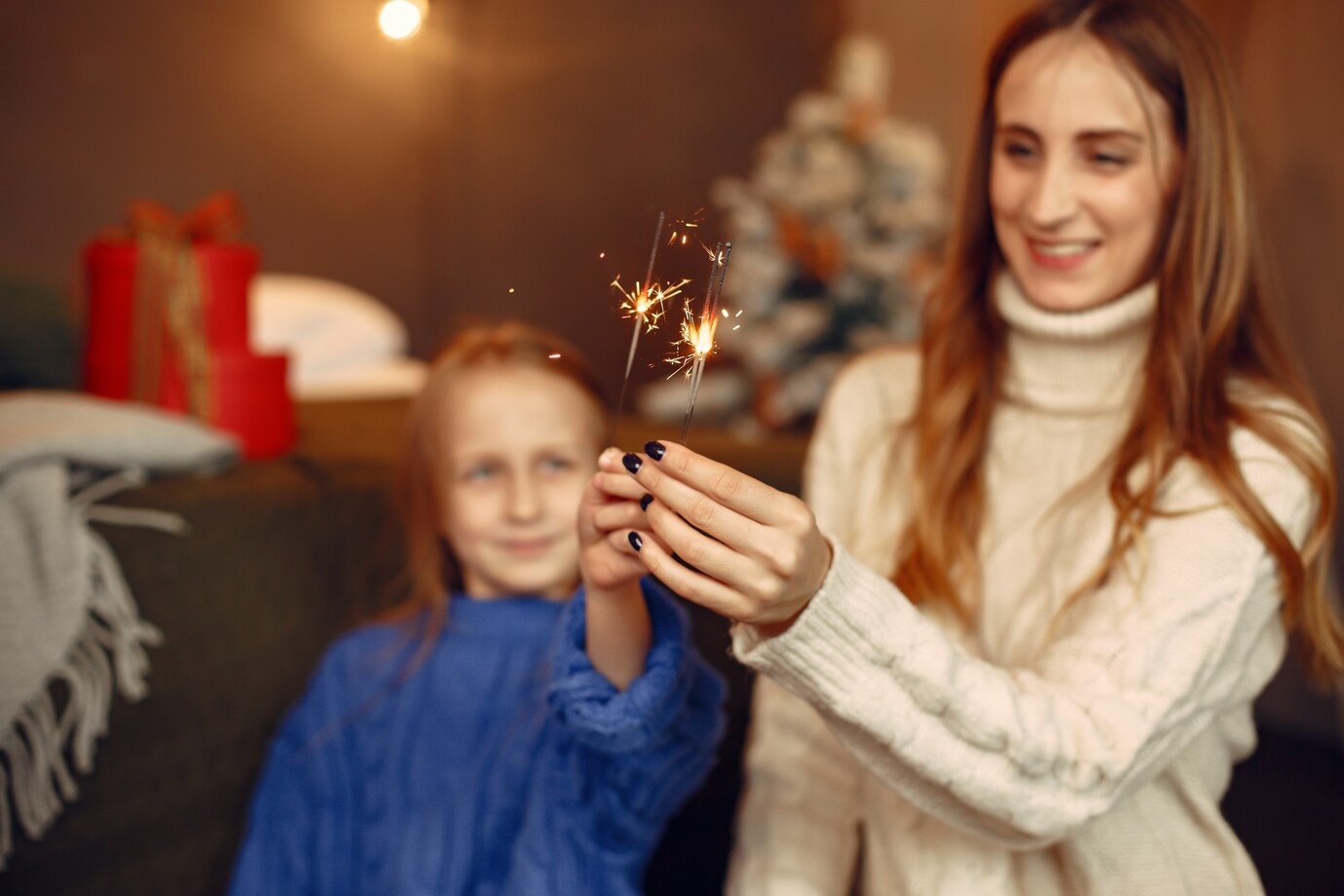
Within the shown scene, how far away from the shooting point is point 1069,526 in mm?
999

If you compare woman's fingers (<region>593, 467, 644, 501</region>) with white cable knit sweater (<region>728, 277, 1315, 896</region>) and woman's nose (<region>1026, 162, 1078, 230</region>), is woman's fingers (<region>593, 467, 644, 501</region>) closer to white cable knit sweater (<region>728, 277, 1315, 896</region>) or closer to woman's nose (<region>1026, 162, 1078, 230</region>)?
white cable knit sweater (<region>728, 277, 1315, 896</region>)

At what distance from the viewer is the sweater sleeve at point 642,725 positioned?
83cm

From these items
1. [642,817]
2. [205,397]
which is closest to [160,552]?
[205,397]

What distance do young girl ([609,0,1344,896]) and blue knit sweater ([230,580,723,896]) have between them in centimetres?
15

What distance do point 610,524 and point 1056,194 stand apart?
52 cm

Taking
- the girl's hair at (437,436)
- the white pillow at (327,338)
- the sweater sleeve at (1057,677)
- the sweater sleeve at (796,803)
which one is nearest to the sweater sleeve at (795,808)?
the sweater sleeve at (796,803)

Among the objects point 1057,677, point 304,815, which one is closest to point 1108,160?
point 1057,677

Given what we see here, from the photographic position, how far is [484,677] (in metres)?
1.12

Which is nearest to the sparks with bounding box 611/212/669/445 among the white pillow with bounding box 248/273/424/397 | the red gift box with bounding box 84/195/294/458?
the red gift box with bounding box 84/195/294/458

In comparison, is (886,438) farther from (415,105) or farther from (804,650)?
(415,105)

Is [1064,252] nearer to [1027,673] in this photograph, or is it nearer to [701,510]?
[1027,673]

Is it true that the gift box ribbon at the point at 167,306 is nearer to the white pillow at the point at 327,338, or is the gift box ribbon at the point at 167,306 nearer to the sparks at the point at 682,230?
the white pillow at the point at 327,338

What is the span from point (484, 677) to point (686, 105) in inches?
81.5

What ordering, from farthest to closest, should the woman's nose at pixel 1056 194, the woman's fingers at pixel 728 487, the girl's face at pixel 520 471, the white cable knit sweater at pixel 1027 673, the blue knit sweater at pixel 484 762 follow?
the girl's face at pixel 520 471
the woman's nose at pixel 1056 194
the blue knit sweater at pixel 484 762
the white cable knit sweater at pixel 1027 673
the woman's fingers at pixel 728 487
